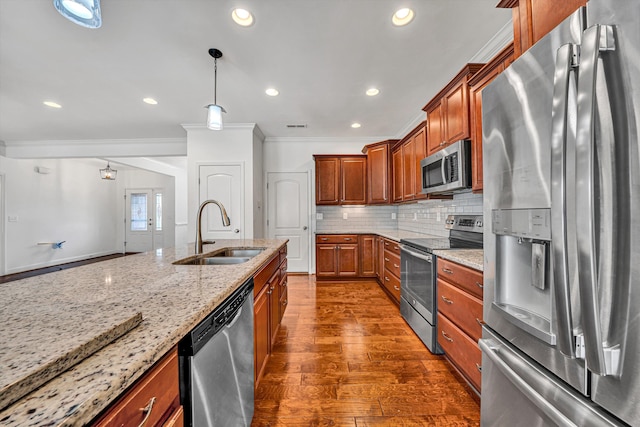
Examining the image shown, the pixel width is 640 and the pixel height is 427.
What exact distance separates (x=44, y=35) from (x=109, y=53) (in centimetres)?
42

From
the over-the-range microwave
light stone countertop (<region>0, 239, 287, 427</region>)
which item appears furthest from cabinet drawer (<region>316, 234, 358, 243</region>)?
light stone countertop (<region>0, 239, 287, 427</region>)

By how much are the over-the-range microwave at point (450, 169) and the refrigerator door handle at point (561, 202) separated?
150 cm

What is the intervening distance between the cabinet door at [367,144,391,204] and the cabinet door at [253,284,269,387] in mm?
3014

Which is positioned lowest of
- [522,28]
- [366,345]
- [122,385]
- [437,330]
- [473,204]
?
[366,345]

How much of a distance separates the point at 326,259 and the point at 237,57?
3122mm

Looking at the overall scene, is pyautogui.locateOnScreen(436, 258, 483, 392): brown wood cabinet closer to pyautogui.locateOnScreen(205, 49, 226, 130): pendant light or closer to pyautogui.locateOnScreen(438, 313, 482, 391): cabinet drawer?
pyautogui.locateOnScreen(438, 313, 482, 391): cabinet drawer

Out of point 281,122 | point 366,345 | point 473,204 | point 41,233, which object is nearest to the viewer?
point 366,345

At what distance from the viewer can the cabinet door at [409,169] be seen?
131 inches

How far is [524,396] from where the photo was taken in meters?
0.91

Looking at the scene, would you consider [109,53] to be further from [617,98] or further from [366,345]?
[366,345]

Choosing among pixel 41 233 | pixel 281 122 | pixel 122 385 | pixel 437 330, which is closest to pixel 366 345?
pixel 437 330

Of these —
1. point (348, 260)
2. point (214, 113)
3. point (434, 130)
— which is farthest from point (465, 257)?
point (348, 260)

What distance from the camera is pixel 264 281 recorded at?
168 centimetres

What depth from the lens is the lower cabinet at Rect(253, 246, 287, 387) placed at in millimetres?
1480
